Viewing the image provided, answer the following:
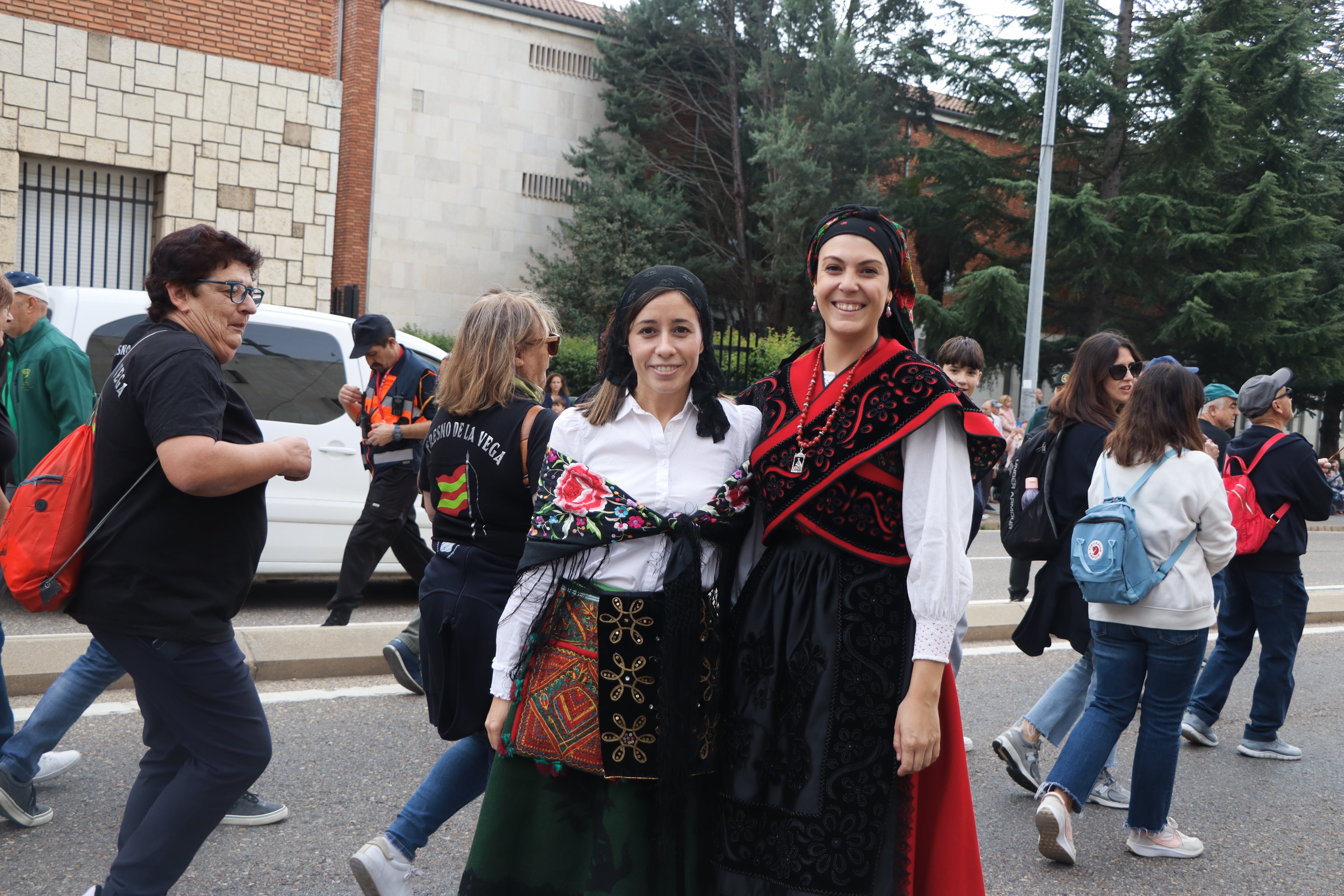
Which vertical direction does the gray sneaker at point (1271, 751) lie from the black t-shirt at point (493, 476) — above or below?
below

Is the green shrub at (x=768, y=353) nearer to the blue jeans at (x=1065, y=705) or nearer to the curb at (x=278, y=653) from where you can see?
the curb at (x=278, y=653)

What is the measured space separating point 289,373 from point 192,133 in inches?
427

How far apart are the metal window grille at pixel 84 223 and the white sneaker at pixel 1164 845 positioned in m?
15.5

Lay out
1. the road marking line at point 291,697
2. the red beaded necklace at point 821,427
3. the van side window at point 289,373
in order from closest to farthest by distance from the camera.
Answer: the red beaded necklace at point 821,427
the road marking line at point 291,697
the van side window at point 289,373

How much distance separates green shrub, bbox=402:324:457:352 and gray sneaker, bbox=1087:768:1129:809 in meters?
17.5

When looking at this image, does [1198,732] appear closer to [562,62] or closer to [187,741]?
[187,741]

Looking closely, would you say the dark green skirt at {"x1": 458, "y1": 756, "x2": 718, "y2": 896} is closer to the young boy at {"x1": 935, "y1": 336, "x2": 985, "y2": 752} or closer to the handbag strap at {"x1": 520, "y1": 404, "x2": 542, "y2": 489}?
the handbag strap at {"x1": 520, "y1": 404, "x2": 542, "y2": 489}

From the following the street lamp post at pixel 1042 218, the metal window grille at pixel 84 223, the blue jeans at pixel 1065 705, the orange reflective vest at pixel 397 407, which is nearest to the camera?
the blue jeans at pixel 1065 705

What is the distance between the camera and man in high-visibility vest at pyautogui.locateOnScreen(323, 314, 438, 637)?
6.07 metres

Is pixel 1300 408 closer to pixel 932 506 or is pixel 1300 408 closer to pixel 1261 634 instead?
pixel 1261 634

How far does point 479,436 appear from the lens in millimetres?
3186

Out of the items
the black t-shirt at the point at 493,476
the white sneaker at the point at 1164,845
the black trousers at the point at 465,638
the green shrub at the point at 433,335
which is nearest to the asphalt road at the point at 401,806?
the white sneaker at the point at 1164,845

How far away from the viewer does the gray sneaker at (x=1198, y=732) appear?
17.6 ft

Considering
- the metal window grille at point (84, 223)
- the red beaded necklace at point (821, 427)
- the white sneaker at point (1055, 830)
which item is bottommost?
the white sneaker at point (1055, 830)
